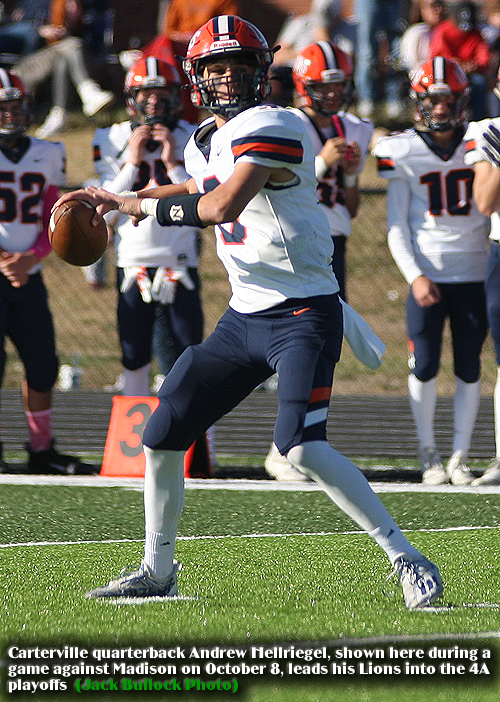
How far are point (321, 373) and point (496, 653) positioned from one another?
0.99 metres

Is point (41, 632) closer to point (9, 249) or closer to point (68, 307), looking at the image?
point (9, 249)

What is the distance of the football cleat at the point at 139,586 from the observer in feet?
11.4

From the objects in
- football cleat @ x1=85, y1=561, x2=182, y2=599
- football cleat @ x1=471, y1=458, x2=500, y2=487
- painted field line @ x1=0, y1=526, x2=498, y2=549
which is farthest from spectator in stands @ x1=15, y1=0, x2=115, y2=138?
football cleat @ x1=85, y1=561, x2=182, y2=599

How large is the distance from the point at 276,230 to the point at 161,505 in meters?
0.94

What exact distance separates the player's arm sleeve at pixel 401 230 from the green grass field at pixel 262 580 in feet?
4.08

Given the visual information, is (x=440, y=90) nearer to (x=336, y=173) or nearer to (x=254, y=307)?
(x=336, y=173)

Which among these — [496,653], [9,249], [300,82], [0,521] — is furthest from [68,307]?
[496,653]

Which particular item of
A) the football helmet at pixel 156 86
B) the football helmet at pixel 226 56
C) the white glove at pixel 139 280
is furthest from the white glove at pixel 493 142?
the football helmet at pixel 226 56

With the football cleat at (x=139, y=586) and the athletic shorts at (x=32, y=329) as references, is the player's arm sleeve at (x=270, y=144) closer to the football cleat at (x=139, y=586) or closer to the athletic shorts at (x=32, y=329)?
the football cleat at (x=139, y=586)

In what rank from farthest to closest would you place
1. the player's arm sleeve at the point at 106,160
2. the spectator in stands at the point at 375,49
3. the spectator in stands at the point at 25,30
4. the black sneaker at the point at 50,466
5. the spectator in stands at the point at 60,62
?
1. the spectator in stands at the point at 25,30
2. the spectator in stands at the point at 60,62
3. the spectator in stands at the point at 375,49
4. the black sneaker at the point at 50,466
5. the player's arm sleeve at the point at 106,160

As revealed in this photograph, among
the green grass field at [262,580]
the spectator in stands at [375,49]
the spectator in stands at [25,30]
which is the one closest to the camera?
the green grass field at [262,580]

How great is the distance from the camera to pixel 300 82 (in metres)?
6.12

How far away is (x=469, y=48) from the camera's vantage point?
10.5 metres

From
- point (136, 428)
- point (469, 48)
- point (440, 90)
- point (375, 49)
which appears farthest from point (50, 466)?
point (375, 49)
